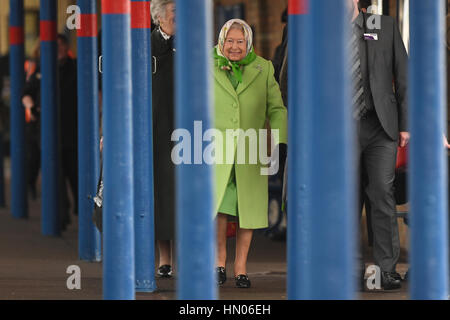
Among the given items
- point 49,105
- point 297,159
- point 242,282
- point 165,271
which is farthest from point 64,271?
point 297,159

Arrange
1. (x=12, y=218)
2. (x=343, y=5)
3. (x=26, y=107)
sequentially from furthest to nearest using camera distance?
(x=12, y=218) < (x=26, y=107) < (x=343, y=5)

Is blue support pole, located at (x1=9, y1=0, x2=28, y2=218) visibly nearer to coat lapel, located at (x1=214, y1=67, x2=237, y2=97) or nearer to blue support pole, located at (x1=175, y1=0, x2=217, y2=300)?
coat lapel, located at (x1=214, y1=67, x2=237, y2=97)

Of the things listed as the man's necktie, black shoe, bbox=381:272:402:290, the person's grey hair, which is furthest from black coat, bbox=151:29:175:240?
→ black shoe, bbox=381:272:402:290

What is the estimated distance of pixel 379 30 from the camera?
813 cm

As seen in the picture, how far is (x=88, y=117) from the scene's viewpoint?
1013 centimetres

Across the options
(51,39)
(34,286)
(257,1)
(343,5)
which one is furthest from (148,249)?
(257,1)

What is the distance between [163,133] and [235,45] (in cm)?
82

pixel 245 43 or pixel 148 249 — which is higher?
pixel 245 43

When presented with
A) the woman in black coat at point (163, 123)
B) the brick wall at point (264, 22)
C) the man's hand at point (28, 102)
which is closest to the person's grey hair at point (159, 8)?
the woman in black coat at point (163, 123)

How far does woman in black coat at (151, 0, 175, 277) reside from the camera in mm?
8758

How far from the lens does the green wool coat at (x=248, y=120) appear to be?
8430 mm

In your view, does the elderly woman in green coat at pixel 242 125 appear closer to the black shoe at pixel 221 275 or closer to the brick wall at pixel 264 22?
the black shoe at pixel 221 275
